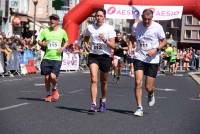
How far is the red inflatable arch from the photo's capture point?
83.9 ft

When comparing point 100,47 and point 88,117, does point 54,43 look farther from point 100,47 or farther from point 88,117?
point 88,117

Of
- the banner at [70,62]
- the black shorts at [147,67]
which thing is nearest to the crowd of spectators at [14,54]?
the banner at [70,62]

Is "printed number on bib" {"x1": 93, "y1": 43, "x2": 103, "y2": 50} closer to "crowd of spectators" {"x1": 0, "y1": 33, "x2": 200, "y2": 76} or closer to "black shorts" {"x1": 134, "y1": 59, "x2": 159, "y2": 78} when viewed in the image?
"black shorts" {"x1": 134, "y1": 59, "x2": 159, "y2": 78}

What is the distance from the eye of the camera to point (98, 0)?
2622cm

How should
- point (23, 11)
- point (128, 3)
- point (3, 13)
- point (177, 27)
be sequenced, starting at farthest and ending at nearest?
point (177, 27) → point (23, 11) → point (3, 13) → point (128, 3)

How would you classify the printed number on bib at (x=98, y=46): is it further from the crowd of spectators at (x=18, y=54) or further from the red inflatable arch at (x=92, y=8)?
the red inflatable arch at (x=92, y=8)

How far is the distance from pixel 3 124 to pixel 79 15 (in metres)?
17.7

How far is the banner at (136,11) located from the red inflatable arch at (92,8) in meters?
0.16

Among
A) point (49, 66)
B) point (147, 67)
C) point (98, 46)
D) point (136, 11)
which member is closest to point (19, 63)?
point (136, 11)

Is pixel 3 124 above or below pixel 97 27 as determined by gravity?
below

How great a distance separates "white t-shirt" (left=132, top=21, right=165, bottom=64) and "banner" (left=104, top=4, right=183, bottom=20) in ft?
48.1

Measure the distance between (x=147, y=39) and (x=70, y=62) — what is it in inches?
972

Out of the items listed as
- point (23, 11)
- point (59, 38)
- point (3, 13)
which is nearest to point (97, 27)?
point (59, 38)

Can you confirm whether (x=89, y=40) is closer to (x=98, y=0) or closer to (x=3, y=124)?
(x=3, y=124)
